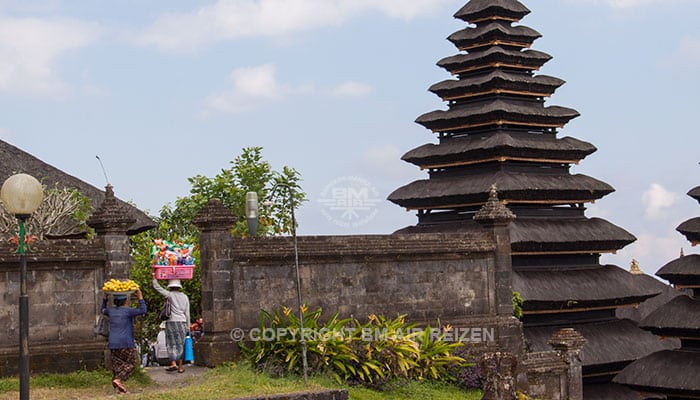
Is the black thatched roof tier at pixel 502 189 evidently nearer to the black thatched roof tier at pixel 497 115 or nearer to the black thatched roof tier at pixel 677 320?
the black thatched roof tier at pixel 497 115

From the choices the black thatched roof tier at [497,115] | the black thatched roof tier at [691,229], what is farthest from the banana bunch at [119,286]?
the black thatched roof tier at [691,229]

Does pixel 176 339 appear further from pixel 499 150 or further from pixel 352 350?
pixel 499 150

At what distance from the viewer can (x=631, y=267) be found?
145 feet

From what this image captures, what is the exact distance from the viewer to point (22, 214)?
1670 centimetres

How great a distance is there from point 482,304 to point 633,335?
12.0m

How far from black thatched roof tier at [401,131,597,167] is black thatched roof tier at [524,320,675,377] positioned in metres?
5.39

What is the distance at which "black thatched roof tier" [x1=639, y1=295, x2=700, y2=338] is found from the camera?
3161 cm

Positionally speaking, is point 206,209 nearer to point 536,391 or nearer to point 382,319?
point 382,319

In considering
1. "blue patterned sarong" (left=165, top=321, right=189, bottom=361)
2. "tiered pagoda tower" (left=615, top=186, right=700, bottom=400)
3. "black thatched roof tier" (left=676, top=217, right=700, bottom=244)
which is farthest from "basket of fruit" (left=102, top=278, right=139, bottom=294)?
"black thatched roof tier" (left=676, top=217, right=700, bottom=244)

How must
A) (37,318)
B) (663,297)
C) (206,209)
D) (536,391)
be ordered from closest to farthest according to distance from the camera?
(37,318) → (206,209) → (536,391) → (663,297)

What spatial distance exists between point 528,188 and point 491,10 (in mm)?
7221

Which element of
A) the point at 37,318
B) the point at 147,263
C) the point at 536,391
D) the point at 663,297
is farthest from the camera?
the point at 663,297

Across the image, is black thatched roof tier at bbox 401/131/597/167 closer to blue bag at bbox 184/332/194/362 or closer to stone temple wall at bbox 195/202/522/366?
stone temple wall at bbox 195/202/522/366

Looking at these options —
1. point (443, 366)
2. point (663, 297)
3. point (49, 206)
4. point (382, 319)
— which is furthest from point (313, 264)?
point (663, 297)
